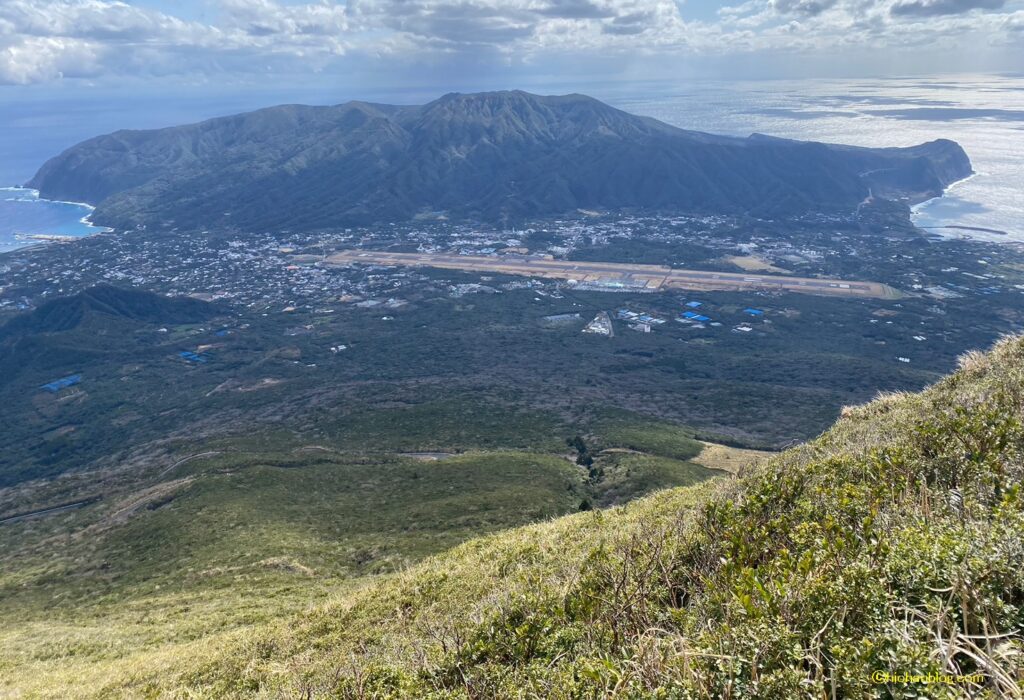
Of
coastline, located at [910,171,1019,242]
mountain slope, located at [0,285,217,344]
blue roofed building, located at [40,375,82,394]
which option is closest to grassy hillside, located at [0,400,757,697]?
blue roofed building, located at [40,375,82,394]

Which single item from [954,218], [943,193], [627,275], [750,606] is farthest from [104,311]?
[943,193]

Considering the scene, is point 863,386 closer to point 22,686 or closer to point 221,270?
point 22,686

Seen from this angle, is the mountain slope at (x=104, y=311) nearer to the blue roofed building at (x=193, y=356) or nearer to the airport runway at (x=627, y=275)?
the blue roofed building at (x=193, y=356)

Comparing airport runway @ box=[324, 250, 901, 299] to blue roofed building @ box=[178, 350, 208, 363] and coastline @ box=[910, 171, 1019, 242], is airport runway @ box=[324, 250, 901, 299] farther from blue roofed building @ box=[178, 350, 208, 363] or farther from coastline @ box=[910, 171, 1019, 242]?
blue roofed building @ box=[178, 350, 208, 363]

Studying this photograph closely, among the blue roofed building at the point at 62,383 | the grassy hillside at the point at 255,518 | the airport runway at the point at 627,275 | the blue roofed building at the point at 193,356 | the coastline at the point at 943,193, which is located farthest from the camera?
the coastline at the point at 943,193

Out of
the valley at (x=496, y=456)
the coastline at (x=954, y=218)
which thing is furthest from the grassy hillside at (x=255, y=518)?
the coastline at (x=954, y=218)

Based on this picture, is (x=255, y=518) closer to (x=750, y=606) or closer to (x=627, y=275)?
(x=750, y=606)
